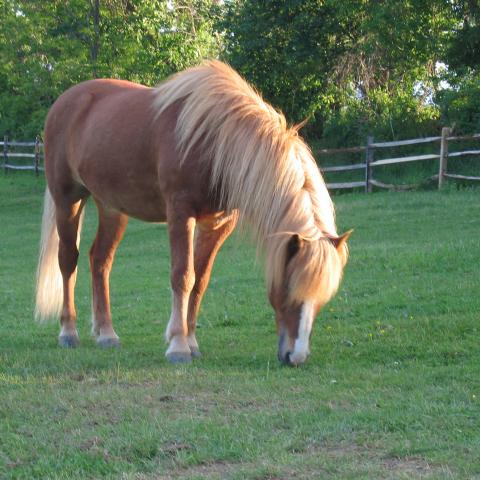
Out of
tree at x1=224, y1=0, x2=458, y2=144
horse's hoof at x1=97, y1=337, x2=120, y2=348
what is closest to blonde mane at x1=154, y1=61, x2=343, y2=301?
horse's hoof at x1=97, y1=337, x2=120, y2=348

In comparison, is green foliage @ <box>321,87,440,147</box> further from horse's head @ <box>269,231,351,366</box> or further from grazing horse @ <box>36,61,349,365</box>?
horse's head @ <box>269,231,351,366</box>

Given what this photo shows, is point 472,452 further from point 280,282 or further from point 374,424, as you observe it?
point 280,282

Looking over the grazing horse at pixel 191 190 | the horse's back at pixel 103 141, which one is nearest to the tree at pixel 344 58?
the horse's back at pixel 103 141

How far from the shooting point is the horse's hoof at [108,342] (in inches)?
274

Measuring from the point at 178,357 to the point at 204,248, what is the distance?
965 millimetres

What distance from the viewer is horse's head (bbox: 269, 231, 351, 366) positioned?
541 cm

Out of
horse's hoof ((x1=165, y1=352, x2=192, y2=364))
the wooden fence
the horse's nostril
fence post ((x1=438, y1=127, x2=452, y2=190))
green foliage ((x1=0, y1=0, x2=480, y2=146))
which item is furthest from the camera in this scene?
the wooden fence

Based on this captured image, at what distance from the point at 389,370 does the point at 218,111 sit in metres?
2.11

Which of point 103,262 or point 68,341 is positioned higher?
point 103,262

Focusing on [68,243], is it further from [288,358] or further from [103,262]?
[288,358]

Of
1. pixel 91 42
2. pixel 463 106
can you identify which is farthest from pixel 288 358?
pixel 91 42

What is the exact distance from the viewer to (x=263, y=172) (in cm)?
578

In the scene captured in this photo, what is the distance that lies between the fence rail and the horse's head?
15.2m

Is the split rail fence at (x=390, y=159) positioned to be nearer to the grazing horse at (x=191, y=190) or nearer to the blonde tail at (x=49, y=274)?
the blonde tail at (x=49, y=274)
